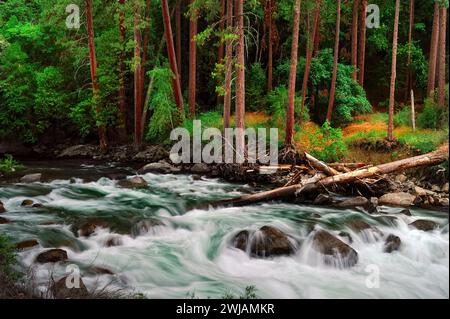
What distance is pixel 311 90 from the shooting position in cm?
2383

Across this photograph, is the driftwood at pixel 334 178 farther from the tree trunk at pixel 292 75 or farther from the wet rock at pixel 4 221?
the wet rock at pixel 4 221

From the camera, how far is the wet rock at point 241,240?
8.46 metres

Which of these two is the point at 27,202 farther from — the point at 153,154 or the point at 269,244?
the point at 153,154

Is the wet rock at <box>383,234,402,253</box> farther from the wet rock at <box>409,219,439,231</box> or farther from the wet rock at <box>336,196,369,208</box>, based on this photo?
the wet rock at <box>336,196,369,208</box>

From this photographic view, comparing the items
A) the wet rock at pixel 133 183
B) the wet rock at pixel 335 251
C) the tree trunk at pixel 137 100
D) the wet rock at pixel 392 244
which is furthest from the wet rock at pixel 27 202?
the tree trunk at pixel 137 100

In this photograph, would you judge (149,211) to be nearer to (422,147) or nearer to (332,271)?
(332,271)

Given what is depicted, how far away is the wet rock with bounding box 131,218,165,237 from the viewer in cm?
932

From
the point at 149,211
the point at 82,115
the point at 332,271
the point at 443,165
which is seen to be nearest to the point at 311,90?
the point at 443,165

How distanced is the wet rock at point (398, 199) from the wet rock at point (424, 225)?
2.03 metres

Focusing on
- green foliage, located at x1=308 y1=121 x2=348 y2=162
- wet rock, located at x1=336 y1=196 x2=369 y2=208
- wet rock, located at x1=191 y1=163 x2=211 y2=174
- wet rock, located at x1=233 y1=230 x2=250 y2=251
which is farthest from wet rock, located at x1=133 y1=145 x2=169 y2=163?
wet rock, located at x1=233 y1=230 x2=250 y2=251

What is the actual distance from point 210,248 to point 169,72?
43.6ft

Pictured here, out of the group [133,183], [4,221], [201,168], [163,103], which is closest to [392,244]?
[4,221]

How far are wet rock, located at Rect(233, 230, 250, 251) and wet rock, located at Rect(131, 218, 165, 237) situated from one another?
6.93 ft
